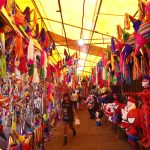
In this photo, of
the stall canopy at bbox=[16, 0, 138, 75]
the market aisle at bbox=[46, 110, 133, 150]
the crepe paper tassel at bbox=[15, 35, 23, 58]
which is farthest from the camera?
the market aisle at bbox=[46, 110, 133, 150]

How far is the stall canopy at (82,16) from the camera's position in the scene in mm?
5789

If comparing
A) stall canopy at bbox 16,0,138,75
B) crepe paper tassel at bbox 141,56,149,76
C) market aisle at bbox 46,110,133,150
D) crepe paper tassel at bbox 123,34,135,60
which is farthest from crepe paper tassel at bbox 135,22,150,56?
market aisle at bbox 46,110,133,150

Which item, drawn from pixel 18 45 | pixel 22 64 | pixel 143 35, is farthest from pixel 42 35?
pixel 143 35

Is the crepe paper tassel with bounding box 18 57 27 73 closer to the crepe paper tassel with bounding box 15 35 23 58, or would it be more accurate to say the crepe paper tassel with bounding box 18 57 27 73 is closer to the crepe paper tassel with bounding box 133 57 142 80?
the crepe paper tassel with bounding box 15 35 23 58

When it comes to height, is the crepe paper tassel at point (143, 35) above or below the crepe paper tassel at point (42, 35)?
below

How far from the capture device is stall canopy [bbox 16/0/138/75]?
5789mm

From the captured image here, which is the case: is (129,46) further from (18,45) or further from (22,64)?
(18,45)

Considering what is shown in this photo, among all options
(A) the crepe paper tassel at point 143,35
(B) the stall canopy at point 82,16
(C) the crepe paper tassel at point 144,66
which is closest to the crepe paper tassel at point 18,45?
(A) the crepe paper tassel at point 143,35

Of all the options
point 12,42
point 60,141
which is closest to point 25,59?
point 12,42

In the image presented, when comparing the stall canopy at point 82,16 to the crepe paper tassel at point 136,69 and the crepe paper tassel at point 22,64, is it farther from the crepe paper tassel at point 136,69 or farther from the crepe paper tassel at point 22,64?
the crepe paper tassel at point 22,64

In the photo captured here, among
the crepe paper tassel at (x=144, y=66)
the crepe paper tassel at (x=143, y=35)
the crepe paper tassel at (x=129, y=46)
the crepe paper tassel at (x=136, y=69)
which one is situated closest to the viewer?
the crepe paper tassel at (x=143, y=35)

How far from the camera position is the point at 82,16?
6.83m

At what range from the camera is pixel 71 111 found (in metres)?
6.93

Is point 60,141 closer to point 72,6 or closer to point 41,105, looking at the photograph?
point 41,105
